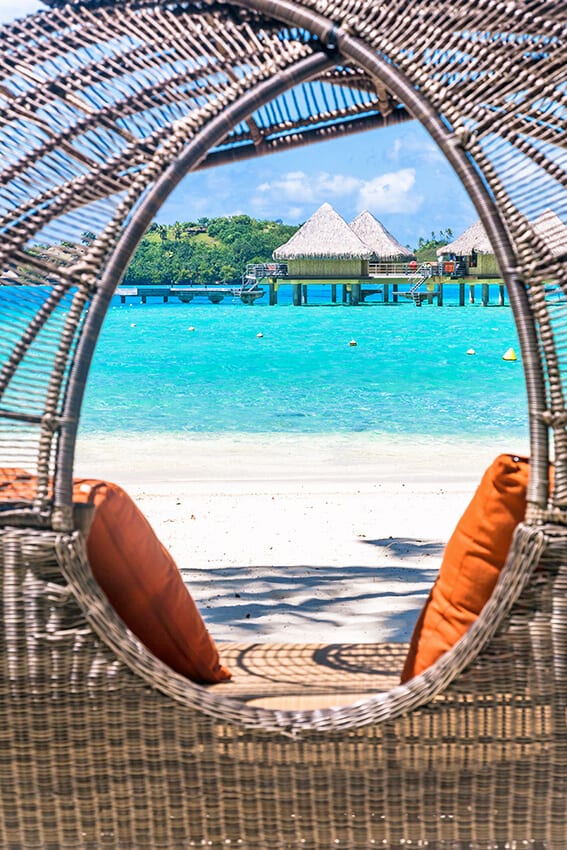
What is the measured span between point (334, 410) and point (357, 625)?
575 inches

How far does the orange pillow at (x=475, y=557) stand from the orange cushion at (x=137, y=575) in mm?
505

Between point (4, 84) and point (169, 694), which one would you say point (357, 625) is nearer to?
point (169, 694)

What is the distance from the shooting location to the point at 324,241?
42969mm

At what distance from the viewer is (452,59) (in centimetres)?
182

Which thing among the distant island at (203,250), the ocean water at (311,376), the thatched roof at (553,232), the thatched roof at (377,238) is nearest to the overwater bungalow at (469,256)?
the ocean water at (311,376)

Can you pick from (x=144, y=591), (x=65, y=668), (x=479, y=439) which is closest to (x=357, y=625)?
(x=144, y=591)

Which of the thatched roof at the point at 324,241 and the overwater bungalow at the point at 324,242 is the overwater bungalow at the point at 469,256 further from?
the thatched roof at the point at 324,241

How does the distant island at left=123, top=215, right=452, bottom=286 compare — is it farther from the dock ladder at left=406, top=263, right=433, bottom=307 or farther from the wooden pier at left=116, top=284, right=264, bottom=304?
the dock ladder at left=406, top=263, right=433, bottom=307

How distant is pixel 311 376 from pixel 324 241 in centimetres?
1894

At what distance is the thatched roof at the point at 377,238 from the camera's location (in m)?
47.2

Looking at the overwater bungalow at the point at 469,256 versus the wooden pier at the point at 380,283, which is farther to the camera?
the wooden pier at the point at 380,283

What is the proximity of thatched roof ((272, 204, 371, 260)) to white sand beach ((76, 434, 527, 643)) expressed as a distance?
33.2 m

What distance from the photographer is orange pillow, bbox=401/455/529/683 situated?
1.82m

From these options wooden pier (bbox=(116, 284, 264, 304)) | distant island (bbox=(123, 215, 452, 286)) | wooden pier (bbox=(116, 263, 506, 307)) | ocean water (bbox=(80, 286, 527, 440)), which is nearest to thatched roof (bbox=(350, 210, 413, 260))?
wooden pier (bbox=(116, 263, 506, 307))
